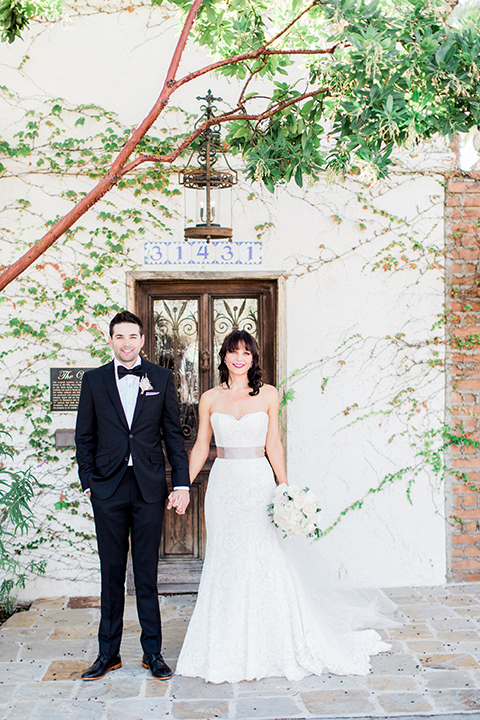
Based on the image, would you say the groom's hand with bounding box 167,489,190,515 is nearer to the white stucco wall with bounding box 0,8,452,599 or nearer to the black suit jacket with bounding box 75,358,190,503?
the black suit jacket with bounding box 75,358,190,503

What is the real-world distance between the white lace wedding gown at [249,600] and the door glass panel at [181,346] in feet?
5.31

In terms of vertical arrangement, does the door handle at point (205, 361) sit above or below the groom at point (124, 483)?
above

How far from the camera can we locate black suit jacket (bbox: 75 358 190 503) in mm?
3639

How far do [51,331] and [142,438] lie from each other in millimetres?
1948

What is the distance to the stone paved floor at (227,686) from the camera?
3279 millimetres

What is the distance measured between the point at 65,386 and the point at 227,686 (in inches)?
107

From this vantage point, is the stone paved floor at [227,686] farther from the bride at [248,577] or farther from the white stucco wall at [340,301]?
the white stucco wall at [340,301]

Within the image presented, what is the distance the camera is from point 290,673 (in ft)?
11.7

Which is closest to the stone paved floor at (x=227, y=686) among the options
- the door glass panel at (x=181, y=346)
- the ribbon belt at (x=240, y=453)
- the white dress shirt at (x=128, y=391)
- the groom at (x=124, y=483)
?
the groom at (x=124, y=483)

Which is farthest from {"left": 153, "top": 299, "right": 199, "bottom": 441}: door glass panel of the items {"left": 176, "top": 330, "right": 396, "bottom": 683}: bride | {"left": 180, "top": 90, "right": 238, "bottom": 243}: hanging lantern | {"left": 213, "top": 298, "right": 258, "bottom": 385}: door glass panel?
{"left": 176, "top": 330, "right": 396, "bottom": 683}: bride

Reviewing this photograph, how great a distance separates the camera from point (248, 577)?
12.0ft

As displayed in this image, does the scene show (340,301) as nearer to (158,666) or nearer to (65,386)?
(65,386)

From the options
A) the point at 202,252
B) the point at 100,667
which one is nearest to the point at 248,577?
the point at 100,667

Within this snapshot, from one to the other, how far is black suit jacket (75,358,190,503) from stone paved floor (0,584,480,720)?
109 cm
